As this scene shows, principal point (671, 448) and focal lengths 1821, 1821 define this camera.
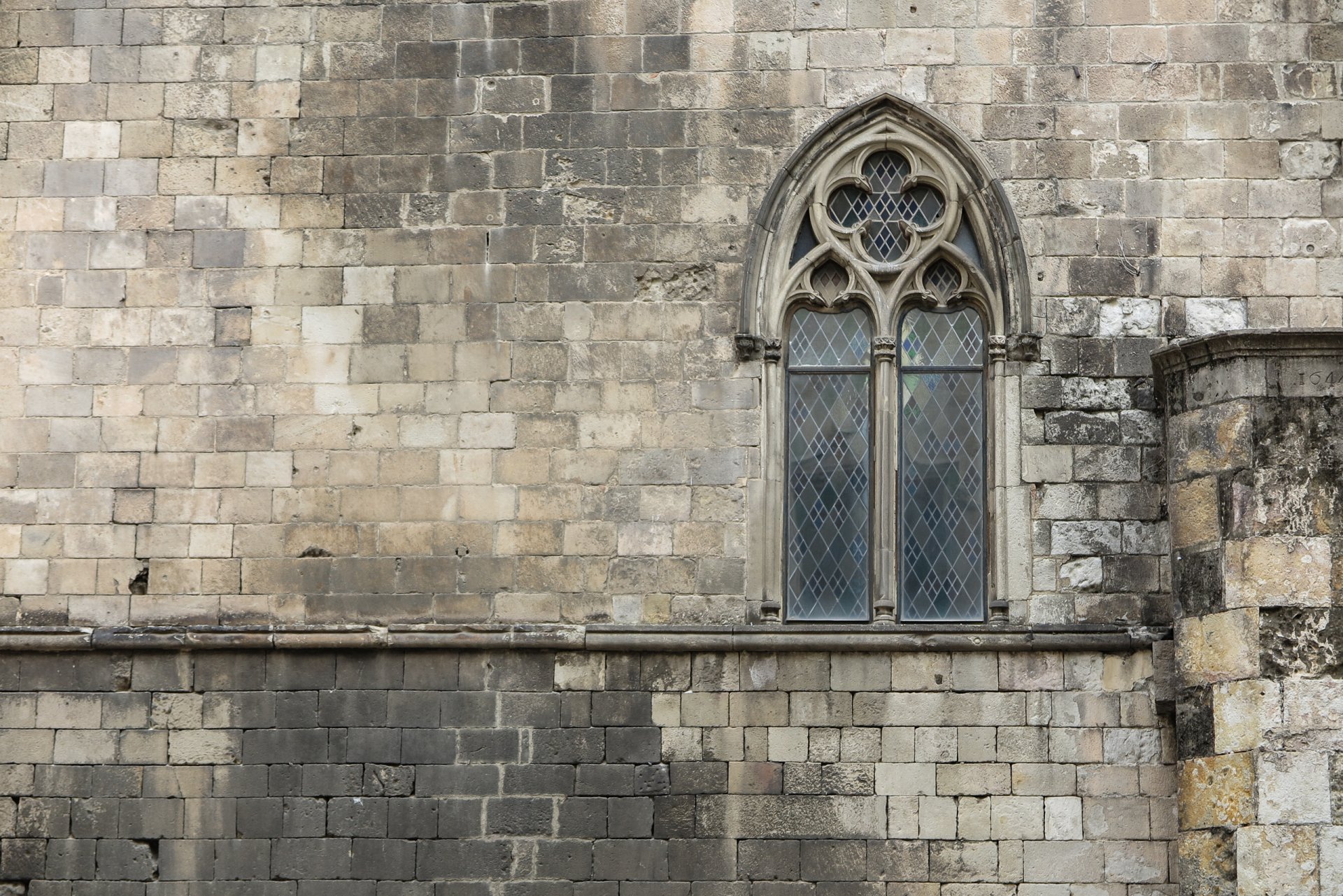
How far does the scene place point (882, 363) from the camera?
33.2 ft

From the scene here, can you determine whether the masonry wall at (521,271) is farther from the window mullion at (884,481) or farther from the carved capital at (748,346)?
the window mullion at (884,481)

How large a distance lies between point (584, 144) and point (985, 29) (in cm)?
237

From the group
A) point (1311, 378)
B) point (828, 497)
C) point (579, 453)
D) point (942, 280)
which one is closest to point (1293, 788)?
point (1311, 378)

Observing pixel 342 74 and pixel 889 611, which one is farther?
pixel 342 74

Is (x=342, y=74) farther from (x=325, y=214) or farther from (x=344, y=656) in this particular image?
(x=344, y=656)

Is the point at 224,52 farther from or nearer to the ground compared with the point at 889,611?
farther from the ground

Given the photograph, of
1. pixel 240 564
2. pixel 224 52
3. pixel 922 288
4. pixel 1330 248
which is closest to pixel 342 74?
pixel 224 52

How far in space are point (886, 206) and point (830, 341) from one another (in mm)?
846

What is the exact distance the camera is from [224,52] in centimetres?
1060

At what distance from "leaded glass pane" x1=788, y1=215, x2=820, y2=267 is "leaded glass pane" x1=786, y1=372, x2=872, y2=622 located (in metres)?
0.67

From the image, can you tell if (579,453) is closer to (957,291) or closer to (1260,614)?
(957,291)

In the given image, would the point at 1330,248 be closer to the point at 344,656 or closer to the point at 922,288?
the point at 922,288

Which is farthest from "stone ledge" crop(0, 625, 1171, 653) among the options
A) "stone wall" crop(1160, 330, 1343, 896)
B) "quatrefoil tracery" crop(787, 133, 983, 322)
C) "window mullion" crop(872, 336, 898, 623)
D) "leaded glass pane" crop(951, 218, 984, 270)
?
"leaded glass pane" crop(951, 218, 984, 270)

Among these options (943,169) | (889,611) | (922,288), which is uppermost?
(943,169)
